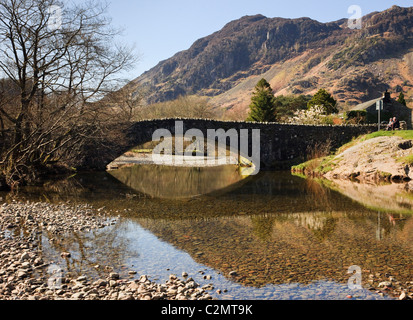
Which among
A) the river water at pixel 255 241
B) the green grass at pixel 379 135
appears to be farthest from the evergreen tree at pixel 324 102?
the river water at pixel 255 241

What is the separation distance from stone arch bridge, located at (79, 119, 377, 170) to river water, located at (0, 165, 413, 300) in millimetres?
11602

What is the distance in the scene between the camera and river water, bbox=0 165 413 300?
617 centimetres

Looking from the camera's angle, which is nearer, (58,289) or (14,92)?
(58,289)

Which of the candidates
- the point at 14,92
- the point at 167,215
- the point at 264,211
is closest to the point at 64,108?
the point at 14,92

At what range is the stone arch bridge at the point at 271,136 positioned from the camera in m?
27.3

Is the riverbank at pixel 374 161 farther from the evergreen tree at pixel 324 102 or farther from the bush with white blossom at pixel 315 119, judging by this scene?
the evergreen tree at pixel 324 102

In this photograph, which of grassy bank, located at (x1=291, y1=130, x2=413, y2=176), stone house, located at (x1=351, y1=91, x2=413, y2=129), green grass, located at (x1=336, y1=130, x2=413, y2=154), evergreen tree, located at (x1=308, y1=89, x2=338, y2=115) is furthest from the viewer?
evergreen tree, located at (x1=308, y1=89, x2=338, y2=115)

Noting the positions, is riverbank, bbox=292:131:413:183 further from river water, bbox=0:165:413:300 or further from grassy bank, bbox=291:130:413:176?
river water, bbox=0:165:413:300

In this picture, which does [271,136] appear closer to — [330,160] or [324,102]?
[330,160]

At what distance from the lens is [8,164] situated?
717 inches

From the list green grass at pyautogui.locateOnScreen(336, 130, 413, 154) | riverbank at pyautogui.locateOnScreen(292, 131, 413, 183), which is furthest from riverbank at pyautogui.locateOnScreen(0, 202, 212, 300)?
green grass at pyautogui.locateOnScreen(336, 130, 413, 154)

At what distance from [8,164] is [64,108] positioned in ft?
13.4
